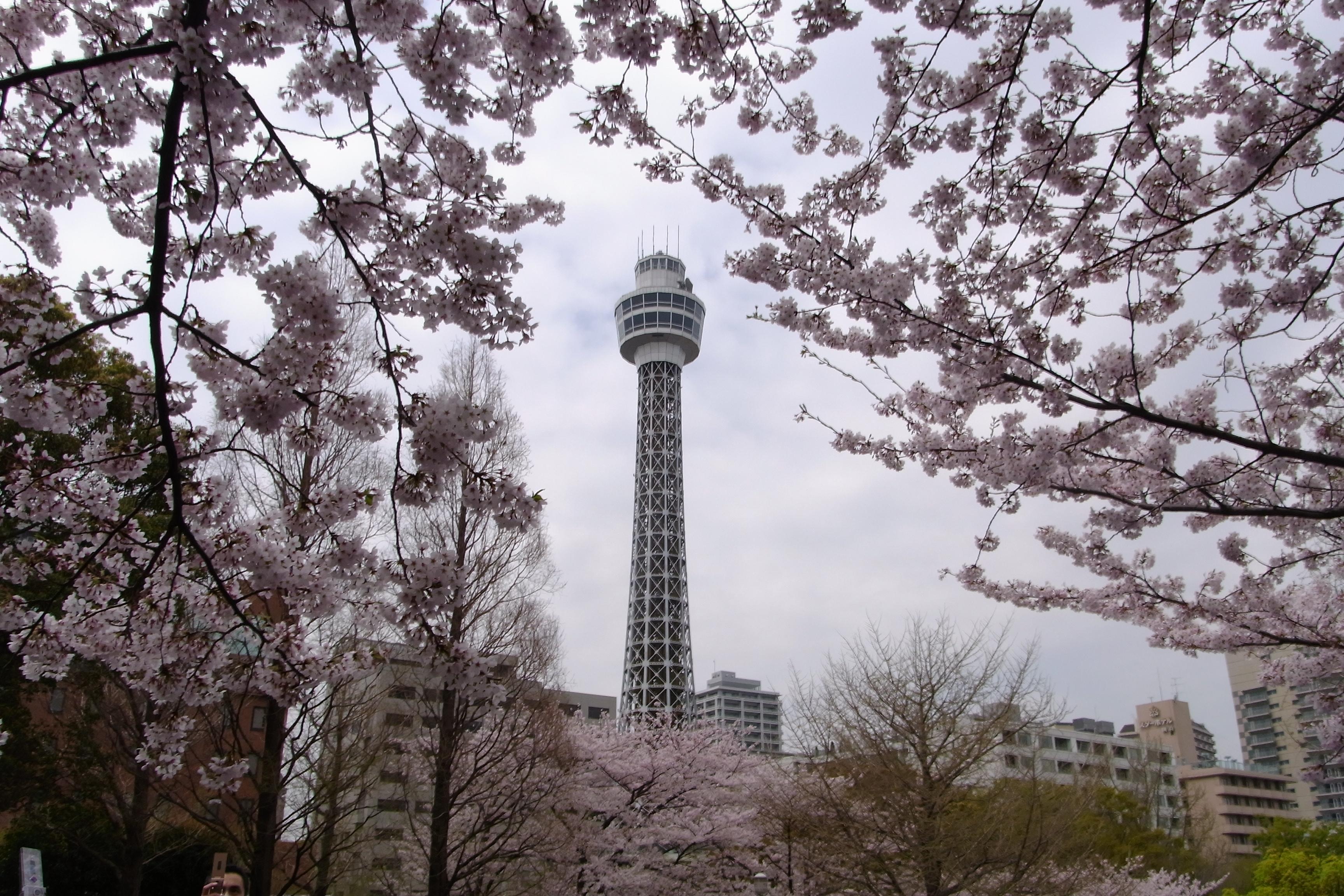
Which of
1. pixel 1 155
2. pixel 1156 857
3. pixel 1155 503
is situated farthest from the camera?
pixel 1156 857

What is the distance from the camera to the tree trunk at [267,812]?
656cm

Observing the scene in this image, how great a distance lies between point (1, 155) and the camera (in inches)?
138

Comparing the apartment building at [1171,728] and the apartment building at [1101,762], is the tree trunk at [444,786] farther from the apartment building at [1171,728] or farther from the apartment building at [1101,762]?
the apartment building at [1171,728]

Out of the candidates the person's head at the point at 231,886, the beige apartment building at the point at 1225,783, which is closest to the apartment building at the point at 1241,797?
the beige apartment building at the point at 1225,783

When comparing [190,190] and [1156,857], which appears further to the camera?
[1156,857]

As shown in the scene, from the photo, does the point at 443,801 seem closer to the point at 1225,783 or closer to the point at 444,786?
the point at 444,786

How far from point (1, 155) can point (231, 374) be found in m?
1.23

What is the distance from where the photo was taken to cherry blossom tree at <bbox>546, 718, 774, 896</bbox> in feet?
38.9

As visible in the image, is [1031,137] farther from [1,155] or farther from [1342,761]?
[1342,761]

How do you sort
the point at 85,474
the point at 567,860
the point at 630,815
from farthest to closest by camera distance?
the point at 630,815 → the point at 567,860 → the point at 85,474

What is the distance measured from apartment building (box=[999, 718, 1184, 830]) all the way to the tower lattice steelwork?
1844cm

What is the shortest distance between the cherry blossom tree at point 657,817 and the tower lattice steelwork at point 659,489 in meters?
25.9

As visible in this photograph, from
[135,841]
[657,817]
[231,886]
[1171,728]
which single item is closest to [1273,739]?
[1171,728]

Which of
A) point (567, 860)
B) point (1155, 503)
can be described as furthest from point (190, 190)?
point (567, 860)
